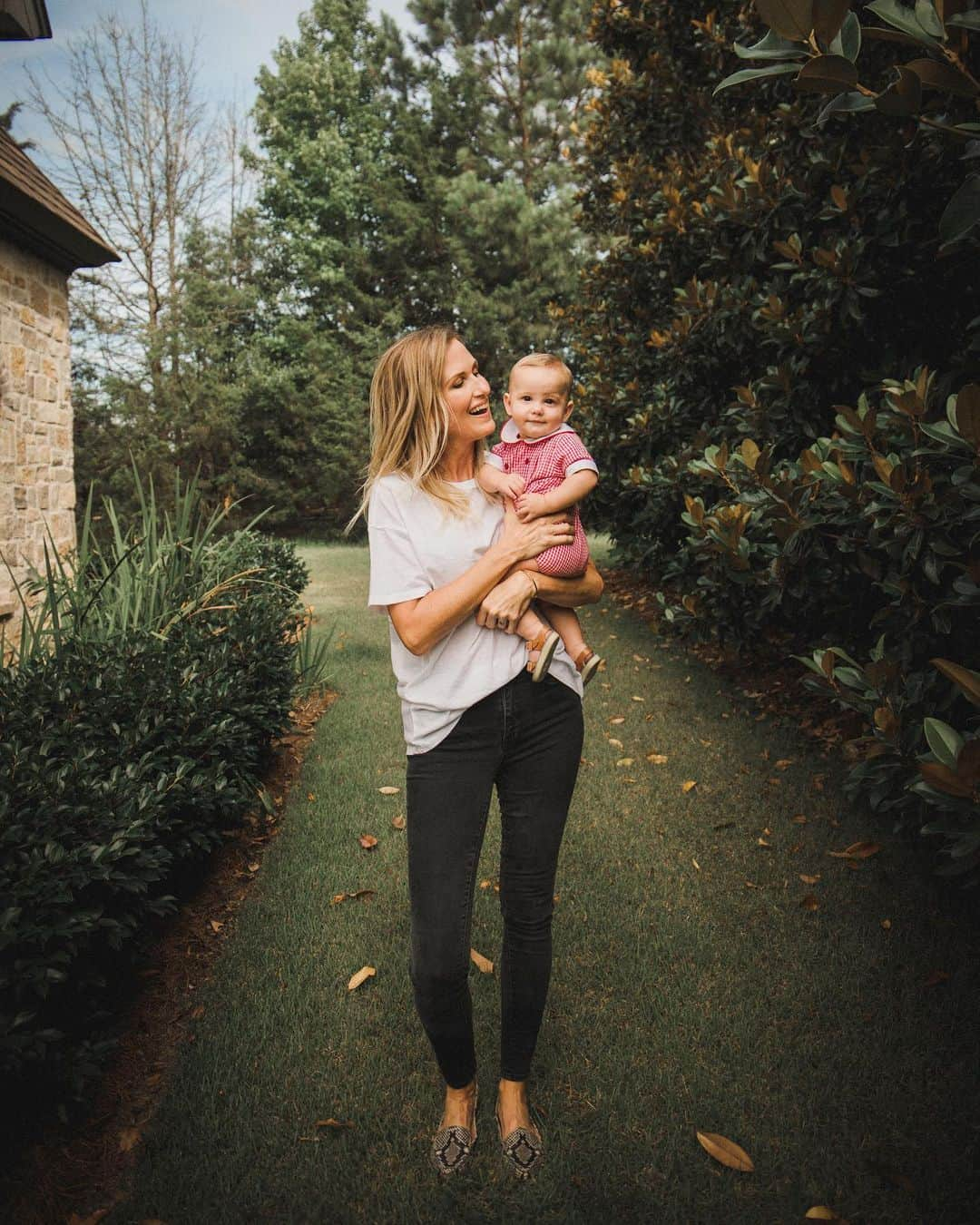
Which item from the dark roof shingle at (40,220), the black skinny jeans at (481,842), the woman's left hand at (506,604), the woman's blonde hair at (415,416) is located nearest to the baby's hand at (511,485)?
the woman's blonde hair at (415,416)

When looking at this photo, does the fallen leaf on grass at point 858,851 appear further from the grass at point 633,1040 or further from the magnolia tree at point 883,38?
the magnolia tree at point 883,38

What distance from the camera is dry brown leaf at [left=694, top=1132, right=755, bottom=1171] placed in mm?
2068

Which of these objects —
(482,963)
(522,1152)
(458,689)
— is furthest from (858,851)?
(458,689)

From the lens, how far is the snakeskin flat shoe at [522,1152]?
2059 millimetres

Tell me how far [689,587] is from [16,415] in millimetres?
5177

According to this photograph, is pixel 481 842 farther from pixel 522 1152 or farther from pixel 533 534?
pixel 522 1152

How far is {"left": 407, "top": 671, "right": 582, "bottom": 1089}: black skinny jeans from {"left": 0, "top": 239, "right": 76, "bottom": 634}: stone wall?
496cm

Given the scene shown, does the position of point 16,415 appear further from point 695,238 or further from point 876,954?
point 876,954

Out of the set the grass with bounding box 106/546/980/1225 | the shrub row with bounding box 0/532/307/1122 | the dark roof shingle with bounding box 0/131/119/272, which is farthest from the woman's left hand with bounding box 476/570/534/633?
the dark roof shingle with bounding box 0/131/119/272

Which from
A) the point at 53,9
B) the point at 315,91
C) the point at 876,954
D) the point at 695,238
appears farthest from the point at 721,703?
the point at 315,91

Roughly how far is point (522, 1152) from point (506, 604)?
143 centimetres

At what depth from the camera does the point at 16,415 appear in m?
6.13

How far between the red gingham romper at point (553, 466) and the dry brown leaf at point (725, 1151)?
154cm

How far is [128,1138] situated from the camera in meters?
2.18
